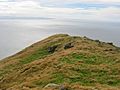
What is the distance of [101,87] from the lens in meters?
34.6

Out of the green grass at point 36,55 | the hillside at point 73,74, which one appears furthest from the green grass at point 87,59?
the green grass at point 36,55

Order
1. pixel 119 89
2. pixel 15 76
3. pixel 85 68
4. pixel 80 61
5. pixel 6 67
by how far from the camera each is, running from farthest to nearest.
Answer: pixel 6 67
pixel 15 76
pixel 80 61
pixel 85 68
pixel 119 89

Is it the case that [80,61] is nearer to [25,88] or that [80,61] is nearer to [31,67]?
[31,67]

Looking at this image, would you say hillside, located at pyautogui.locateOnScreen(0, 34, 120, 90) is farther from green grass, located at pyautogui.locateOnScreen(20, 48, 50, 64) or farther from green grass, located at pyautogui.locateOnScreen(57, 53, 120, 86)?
green grass, located at pyautogui.locateOnScreen(20, 48, 50, 64)

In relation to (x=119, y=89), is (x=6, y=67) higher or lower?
lower

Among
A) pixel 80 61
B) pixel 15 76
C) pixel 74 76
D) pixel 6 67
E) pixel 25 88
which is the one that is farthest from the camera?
pixel 6 67

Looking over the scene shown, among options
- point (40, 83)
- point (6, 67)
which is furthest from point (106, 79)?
point (6, 67)

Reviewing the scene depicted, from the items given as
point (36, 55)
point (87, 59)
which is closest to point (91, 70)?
point (87, 59)

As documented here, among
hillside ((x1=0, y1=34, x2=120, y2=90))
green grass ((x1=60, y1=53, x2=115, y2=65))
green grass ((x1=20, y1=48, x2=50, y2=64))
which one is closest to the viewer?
hillside ((x1=0, y1=34, x2=120, y2=90))

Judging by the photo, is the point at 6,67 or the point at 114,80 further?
the point at 6,67

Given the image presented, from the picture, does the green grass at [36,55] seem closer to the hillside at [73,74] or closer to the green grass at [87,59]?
the hillside at [73,74]

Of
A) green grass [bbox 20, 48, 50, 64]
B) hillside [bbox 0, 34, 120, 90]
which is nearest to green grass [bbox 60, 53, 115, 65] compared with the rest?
hillside [bbox 0, 34, 120, 90]

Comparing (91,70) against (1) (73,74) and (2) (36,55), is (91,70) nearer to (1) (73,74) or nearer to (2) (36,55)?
(1) (73,74)

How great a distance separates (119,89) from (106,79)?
19.3 feet
